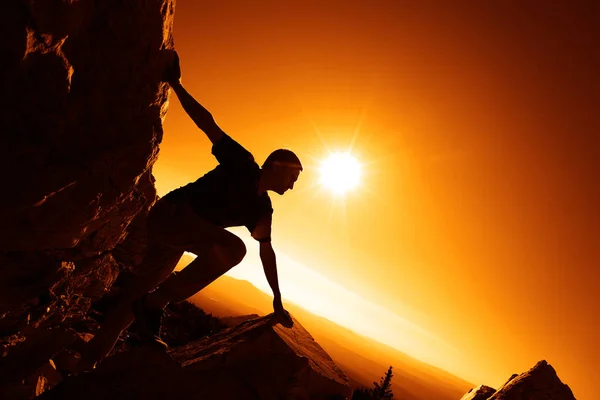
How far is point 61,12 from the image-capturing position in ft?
6.89

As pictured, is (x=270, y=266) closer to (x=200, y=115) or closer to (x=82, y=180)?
(x=200, y=115)

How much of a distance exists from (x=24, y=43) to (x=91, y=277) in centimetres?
486

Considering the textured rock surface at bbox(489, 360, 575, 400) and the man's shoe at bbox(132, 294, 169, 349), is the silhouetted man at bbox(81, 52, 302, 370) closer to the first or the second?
the man's shoe at bbox(132, 294, 169, 349)

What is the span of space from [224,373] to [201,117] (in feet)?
8.49

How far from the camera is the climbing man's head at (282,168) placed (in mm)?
2725

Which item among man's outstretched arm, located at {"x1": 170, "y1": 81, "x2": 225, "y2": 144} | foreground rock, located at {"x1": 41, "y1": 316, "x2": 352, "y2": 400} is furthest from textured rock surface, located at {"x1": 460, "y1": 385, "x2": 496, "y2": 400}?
man's outstretched arm, located at {"x1": 170, "y1": 81, "x2": 225, "y2": 144}

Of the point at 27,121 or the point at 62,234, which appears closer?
the point at 27,121

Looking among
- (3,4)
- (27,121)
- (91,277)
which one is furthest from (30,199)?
(91,277)

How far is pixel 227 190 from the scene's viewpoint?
8.54ft

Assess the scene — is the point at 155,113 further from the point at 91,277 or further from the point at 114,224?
the point at 91,277

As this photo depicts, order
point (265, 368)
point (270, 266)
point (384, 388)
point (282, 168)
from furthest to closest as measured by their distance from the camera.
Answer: point (384, 388) → point (265, 368) → point (270, 266) → point (282, 168)

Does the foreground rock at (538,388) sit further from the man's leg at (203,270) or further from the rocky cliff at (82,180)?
the man's leg at (203,270)

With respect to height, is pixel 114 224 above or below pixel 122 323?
above

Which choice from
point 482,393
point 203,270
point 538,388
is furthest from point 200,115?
point 482,393
